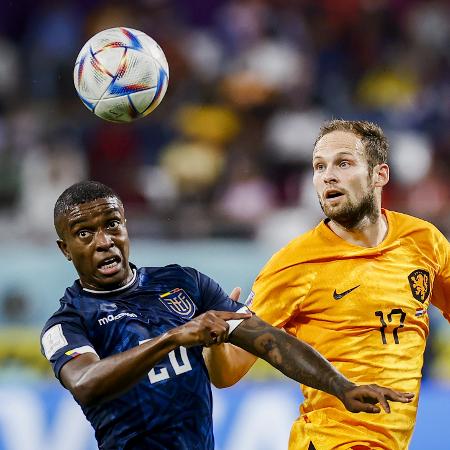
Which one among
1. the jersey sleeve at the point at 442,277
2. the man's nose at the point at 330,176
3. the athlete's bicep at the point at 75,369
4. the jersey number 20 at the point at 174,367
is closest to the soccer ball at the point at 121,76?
the man's nose at the point at 330,176

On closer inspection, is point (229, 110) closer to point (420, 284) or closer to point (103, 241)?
point (420, 284)

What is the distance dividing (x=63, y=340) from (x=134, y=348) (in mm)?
404

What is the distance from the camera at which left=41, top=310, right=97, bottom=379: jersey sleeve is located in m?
3.98

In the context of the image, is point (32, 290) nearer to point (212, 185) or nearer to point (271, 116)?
point (212, 185)

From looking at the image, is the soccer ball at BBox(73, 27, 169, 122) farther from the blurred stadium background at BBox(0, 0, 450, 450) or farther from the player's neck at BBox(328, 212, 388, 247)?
the blurred stadium background at BBox(0, 0, 450, 450)

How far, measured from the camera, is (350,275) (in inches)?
191

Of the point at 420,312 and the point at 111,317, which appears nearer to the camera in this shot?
the point at 111,317

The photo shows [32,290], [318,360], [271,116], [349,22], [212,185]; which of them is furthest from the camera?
[349,22]

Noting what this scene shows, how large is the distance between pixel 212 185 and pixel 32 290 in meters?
2.53

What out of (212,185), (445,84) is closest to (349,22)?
(445,84)

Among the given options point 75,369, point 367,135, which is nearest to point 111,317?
point 75,369

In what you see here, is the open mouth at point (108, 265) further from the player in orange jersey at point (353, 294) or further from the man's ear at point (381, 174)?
the man's ear at point (381, 174)

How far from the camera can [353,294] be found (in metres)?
4.82

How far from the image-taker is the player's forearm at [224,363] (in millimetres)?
4641
